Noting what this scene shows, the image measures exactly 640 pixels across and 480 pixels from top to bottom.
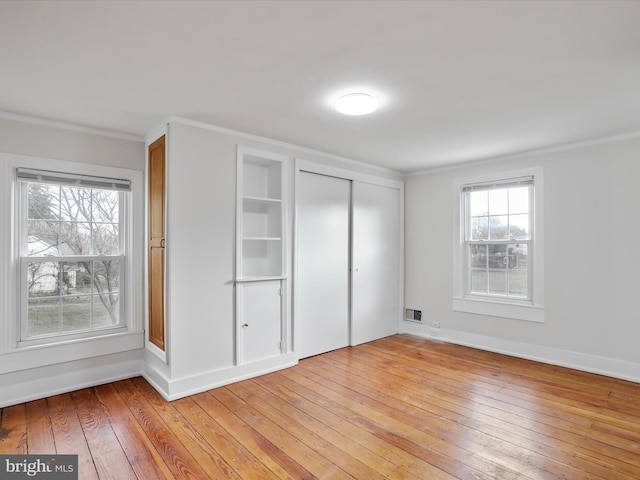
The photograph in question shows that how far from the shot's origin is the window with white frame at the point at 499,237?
432cm

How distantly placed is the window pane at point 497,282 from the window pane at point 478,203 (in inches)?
31.1

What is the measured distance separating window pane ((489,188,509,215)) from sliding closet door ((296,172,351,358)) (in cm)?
184

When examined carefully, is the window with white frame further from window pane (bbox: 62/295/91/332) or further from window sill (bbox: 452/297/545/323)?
window pane (bbox: 62/295/91/332)

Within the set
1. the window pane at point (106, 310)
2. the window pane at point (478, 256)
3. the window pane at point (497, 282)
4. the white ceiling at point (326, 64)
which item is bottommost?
the window pane at point (106, 310)

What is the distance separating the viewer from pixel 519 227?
4367 millimetres

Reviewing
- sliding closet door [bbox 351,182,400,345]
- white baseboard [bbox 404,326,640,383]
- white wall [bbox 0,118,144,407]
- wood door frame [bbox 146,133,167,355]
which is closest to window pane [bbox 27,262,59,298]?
white wall [bbox 0,118,144,407]

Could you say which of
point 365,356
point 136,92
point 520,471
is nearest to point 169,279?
point 136,92

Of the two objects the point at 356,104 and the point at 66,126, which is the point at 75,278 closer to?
the point at 66,126

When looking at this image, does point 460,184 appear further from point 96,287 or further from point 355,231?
point 96,287

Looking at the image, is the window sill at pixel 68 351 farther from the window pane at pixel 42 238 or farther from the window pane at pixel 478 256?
the window pane at pixel 478 256

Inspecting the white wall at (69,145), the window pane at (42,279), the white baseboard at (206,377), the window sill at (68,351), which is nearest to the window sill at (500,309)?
the white baseboard at (206,377)

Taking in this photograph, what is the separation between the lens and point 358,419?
2.73 m

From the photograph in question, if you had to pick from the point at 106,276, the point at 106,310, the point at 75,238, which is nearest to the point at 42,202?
the point at 75,238

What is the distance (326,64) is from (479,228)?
11.1 ft
